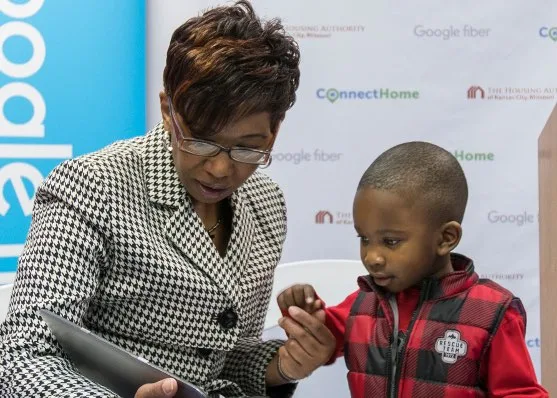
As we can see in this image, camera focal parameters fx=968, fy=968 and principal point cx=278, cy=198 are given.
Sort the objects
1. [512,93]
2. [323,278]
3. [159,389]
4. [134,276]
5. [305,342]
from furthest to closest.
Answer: [512,93] < [323,278] < [305,342] < [134,276] < [159,389]

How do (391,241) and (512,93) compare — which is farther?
(512,93)

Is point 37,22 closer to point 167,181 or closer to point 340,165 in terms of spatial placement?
point 340,165

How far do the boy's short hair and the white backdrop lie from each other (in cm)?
194

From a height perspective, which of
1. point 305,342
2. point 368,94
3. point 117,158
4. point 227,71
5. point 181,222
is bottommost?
point 305,342

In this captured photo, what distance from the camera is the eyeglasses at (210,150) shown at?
1600 millimetres

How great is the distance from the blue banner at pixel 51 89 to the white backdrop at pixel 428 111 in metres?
0.68

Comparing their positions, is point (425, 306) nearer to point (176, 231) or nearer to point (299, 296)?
point (299, 296)

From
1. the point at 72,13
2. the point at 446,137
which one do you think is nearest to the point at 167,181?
the point at 72,13

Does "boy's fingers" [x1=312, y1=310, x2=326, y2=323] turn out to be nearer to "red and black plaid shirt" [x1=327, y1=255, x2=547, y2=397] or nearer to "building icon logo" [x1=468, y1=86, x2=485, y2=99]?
"red and black plaid shirt" [x1=327, y1=255, x2=547, y2=397]

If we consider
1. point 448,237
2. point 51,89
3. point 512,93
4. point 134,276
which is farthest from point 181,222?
point 512,93

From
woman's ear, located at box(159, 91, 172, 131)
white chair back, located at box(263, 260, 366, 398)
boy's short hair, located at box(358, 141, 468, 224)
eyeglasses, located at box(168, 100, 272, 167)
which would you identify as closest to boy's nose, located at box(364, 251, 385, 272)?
boy's short hair, located at box(358, 141, 468, 224)

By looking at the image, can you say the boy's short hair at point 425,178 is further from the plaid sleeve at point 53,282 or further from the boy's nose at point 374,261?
the plaid sleeve at point 53,282

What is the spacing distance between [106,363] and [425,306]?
58cm

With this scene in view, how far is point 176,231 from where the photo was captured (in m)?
1.69
